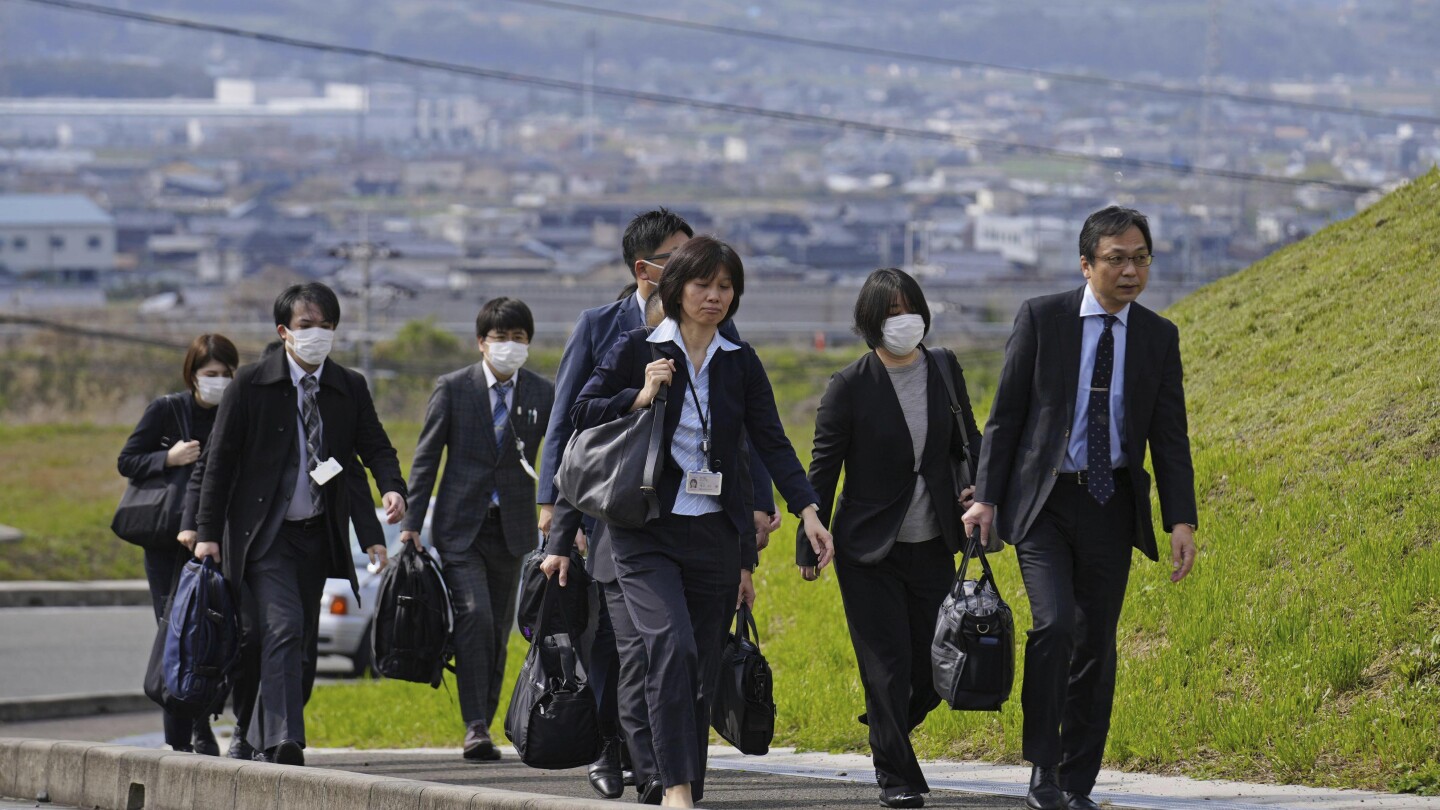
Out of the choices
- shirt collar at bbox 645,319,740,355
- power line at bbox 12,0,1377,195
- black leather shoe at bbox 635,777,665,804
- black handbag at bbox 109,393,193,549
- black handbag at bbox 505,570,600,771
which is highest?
power line at bbox 12,0,1377,195

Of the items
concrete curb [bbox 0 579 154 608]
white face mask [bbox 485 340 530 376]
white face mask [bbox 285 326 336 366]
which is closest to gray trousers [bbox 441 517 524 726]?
white face mask [bbox 485 340 530 376]

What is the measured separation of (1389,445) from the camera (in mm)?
8320

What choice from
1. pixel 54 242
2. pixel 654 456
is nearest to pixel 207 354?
pixel 654 456

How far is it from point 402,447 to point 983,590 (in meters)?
47.4

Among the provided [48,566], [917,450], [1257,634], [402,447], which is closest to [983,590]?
[917,450]

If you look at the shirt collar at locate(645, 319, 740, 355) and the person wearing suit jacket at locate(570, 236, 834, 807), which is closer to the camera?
the person wearing suit jacket at locate(570, 236, 834, 807)

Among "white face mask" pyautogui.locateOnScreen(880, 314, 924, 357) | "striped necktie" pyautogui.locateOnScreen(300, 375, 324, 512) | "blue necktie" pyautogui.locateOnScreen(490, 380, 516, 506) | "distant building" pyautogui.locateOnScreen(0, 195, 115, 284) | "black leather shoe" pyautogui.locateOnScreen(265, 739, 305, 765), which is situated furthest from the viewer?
Answer: "distant building" pyautogui.locateOnScreen(0, 195, 115, 284)

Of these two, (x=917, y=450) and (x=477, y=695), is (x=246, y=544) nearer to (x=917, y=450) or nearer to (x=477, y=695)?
(x=477, y=695)

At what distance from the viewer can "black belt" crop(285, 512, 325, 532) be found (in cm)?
738

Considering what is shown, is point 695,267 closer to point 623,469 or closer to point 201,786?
point 623,469

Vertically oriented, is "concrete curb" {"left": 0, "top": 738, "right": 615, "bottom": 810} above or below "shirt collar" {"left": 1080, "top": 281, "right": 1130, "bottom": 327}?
below

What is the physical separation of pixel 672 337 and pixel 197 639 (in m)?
2.71

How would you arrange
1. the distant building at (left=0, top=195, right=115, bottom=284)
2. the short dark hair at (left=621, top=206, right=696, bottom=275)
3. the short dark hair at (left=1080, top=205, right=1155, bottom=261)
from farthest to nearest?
the distant building at (left=0, top=195, right=115, bottom=284), the short dark hair at (left=621, top=206, right=696, bottom=275), the short dark hair at (left=1080, top=205, right=1155, bottom=261)

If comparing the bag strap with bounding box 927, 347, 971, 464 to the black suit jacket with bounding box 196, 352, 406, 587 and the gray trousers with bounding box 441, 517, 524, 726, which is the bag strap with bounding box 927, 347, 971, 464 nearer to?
the black suit jacket with bounding box 196, 352, 406, 587
